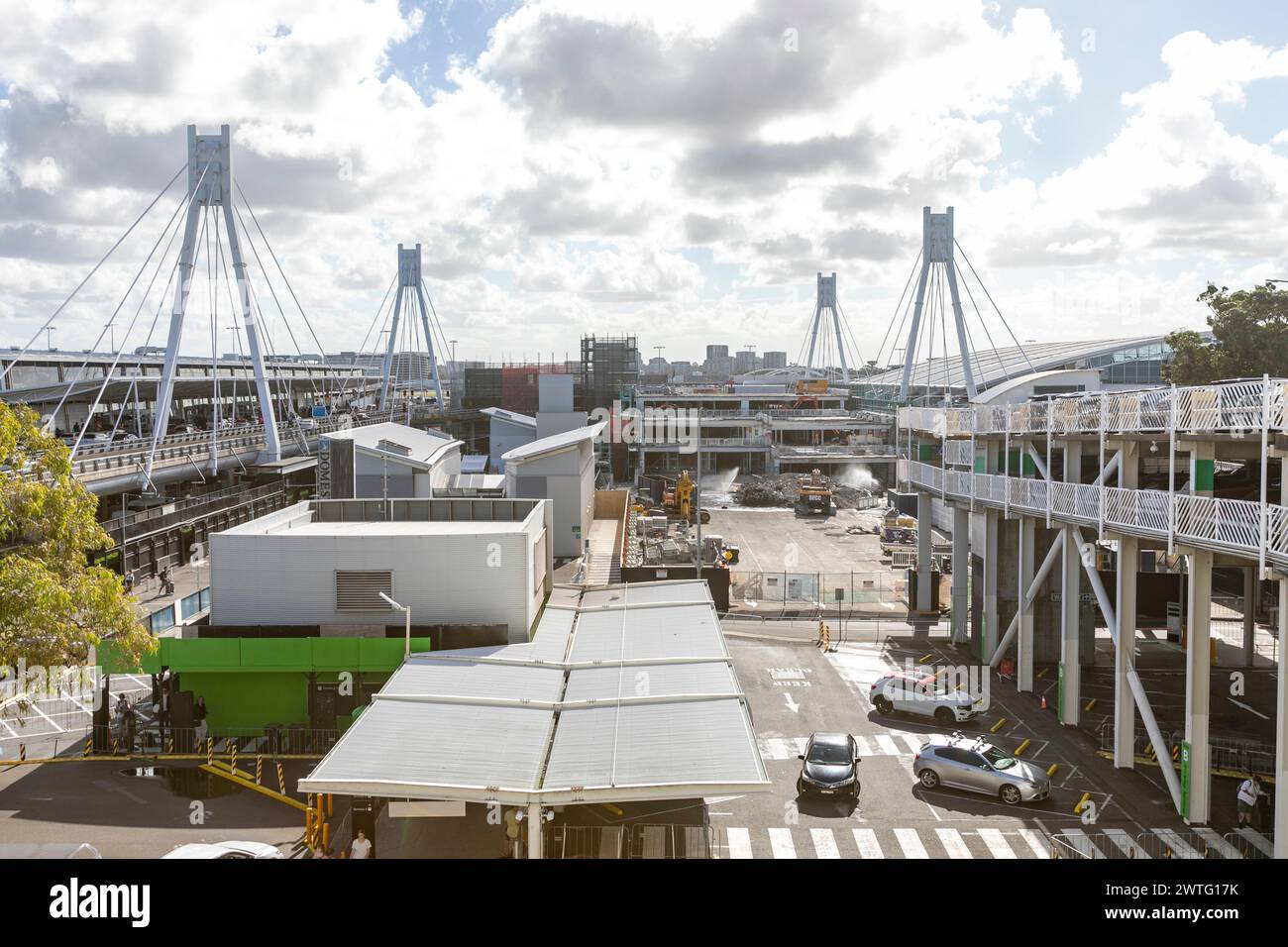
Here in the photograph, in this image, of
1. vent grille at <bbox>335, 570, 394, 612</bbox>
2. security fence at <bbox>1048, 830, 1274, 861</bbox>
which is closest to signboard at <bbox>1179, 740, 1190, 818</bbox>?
security fence at <bbox>1048, 830, 1274, 861</bbox>

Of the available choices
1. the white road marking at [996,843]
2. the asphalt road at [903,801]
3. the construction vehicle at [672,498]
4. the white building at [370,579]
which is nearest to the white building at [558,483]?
the asphalt road at [903,801]

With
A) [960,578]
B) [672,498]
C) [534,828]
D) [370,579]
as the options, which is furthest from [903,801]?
[672,498]

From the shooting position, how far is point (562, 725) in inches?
638

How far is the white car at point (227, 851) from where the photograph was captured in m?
14.0

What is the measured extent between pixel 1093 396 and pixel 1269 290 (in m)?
22.6

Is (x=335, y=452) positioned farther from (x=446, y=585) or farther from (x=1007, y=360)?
(x=1007, y=360)

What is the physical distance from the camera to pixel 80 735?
22.2 m

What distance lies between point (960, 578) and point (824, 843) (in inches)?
672

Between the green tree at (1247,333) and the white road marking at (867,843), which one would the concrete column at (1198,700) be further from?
the green tree at (1247,333)

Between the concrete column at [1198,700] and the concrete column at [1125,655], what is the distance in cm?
256

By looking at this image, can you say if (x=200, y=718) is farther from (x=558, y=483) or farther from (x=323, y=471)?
(x=323, y=471)

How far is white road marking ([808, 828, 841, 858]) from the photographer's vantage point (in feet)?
52.5

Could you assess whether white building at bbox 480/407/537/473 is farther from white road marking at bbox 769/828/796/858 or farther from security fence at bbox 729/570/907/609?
white road marking at bbox 769/828/796/858
